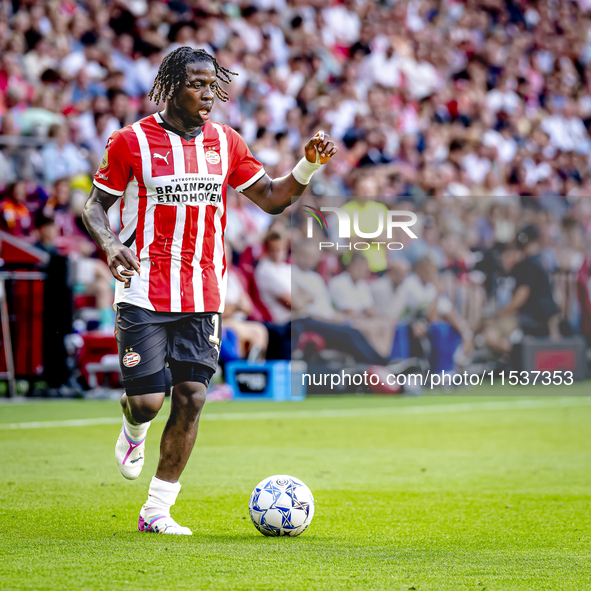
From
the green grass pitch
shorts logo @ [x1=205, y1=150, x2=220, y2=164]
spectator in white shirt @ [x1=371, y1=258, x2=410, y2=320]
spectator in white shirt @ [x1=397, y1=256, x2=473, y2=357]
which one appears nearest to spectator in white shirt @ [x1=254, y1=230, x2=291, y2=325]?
spectator in white shirt @ [x1=371, y1=258, x2=410, y2=320]

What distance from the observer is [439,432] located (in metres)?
9.55

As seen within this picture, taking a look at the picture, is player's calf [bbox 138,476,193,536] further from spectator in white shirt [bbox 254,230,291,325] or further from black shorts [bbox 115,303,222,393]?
spectator in white shirt [bbox 254,230,291,325]

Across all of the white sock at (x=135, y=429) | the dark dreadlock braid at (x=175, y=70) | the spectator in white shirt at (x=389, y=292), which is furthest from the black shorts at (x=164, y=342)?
the spectator in white shirt at (x=389, y=292)

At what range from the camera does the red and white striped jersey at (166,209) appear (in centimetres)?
495

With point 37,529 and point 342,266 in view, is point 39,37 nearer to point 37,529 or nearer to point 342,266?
point 342,266

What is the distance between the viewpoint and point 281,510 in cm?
476

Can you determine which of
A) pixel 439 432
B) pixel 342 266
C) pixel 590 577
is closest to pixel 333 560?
pixel 590 577

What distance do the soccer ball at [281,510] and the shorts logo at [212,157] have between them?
167 cm

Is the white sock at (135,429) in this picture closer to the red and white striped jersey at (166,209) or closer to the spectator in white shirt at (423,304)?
the red and white striped jersey at (166,209)

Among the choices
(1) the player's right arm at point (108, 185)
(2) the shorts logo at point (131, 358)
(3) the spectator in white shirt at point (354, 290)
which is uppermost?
(1) the player's right arm at point (108, 185)

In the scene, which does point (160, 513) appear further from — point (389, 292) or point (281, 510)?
point (389, 292)

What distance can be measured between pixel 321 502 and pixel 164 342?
1.57 meters

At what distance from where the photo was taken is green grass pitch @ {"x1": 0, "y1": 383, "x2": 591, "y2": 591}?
3873 mm

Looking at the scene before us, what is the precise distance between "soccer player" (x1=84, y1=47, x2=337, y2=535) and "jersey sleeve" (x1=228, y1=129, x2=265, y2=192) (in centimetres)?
19
